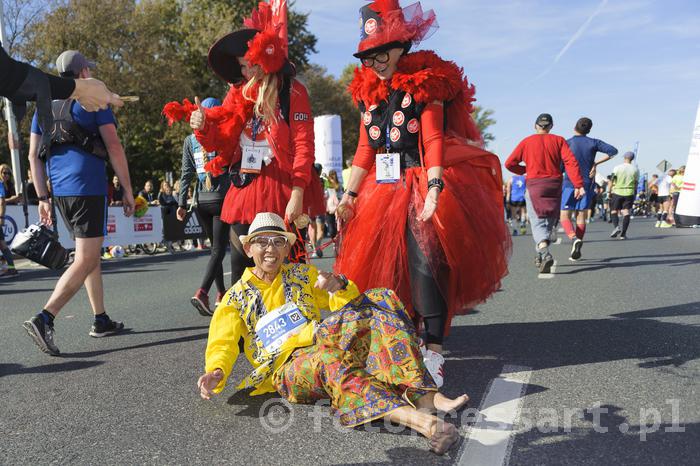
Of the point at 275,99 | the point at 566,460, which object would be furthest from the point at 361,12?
the point at 566,460

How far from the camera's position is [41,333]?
3.90m

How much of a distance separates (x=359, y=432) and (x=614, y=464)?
3.14ft

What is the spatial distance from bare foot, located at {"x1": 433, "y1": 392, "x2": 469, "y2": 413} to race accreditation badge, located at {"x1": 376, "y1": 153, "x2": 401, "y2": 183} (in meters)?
1.38

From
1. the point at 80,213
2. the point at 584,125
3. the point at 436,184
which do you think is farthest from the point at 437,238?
the point at 584,125

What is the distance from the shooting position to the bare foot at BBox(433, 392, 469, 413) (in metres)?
2.27

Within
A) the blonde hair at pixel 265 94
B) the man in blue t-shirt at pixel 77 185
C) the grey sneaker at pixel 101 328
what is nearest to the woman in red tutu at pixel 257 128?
the blonde hair at pixel 265 94

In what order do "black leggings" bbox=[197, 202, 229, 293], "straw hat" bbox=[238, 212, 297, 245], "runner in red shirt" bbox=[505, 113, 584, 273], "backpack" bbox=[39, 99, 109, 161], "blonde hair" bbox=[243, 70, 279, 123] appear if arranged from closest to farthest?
"straw hat" bbox=[238, 212, 297, 245] < "blonde hair" bbox=[243, 70, 279, 123] < "backpack" bbox=[39, 99, 109, 161] < "black leggings" bbox=[197, 202, 229, 293] < "runner in red shirt" bbox=[505, 113, 584, 273]

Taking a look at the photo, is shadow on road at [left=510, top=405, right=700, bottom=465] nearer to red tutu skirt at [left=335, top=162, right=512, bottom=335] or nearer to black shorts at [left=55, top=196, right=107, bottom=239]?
red tutu skirt at [left=335, top=162, right=512, bottom=335]

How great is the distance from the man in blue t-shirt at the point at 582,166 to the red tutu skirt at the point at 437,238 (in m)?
5.87

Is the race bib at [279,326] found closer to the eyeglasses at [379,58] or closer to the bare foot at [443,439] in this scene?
the bare foot at [443,439]

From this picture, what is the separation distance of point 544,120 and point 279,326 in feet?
19.9

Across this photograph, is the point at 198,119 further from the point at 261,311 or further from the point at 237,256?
the point at 261,311

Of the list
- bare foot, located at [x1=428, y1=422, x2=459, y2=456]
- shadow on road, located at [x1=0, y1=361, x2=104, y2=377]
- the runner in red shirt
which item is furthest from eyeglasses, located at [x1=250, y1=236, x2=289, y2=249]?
the runner in red shirt

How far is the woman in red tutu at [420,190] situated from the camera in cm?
320
